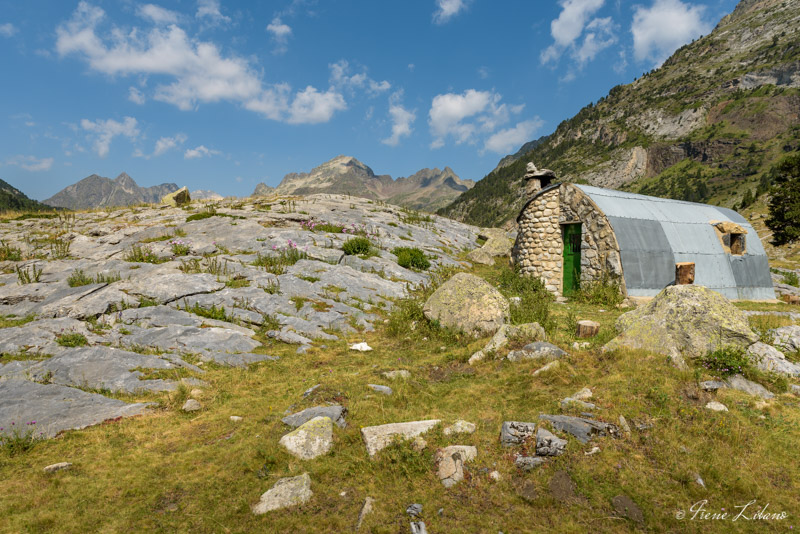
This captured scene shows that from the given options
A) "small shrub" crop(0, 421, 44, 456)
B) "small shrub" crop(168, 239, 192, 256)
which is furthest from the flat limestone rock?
"small shrub" crop(168, 239, 192, 256)

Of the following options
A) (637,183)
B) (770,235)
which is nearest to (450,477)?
(770,235)

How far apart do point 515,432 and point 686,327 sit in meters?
5.54

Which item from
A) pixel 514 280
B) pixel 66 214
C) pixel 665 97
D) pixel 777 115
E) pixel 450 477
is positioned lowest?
pixel 450 477

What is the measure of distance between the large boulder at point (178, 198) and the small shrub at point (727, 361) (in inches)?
1472

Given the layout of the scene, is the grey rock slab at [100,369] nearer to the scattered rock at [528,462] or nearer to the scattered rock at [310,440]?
the scattered rock at [310,440]

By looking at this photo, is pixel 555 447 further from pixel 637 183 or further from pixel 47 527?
pixel 637 183

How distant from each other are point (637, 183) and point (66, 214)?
177m

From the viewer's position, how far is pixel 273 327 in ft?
38.7

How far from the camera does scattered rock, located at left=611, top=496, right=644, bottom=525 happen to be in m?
4.22

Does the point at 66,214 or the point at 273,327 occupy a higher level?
the point at 66,214

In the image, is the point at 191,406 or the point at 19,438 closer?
the point at 19,438

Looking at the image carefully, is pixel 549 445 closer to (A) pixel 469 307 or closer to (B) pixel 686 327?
(B) pixel 686 327

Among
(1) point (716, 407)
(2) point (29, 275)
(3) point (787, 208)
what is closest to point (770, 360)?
(1) point (716, 407)

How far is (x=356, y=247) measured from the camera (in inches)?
774
